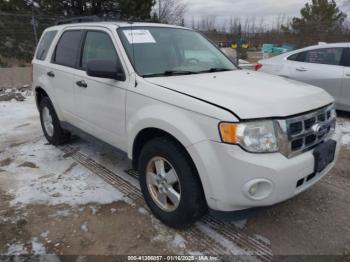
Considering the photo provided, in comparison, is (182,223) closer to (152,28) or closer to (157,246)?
(157,246)

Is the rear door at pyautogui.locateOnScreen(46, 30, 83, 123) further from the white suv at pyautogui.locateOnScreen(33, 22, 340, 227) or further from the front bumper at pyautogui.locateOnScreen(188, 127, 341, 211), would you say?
the front bumper at pyautogui.locateOnScreen(188, 127, 341, 211)

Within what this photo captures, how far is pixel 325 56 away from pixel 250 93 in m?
4.86

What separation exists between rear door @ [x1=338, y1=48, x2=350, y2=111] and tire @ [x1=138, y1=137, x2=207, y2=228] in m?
4.81

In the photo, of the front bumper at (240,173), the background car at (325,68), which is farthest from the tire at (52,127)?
the background car at (325,68)

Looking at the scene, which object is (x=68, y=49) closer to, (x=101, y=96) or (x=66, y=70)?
(x=66, y=70)

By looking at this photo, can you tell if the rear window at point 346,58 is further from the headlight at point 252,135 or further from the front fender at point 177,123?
the front fender at point 177,123

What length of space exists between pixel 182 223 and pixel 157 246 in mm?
284

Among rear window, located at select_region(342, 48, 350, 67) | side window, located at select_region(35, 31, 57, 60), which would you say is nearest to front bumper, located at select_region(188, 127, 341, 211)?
side window, located at select_region(35, 31, 57, 60)

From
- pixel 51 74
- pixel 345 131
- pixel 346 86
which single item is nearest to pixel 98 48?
pixel 51 74

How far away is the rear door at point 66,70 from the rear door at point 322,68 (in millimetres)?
4650

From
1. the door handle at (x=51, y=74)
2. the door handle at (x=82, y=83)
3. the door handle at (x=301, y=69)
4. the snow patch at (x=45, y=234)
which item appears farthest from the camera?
the door handle at (x=301, y=69)

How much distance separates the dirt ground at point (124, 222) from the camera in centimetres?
280

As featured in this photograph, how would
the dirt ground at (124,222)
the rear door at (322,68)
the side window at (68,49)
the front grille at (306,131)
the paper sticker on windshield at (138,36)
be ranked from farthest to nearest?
the rear door at (322,68)
the side window at (68,49)
the paper sticker on windshield at (138,36)
the dirt ground at (124,222)
the front grille at (306,131)

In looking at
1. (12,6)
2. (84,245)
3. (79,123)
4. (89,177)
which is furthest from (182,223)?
(12,6)
